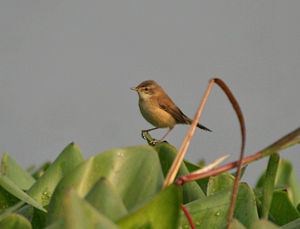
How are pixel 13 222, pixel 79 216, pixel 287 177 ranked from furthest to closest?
pixel 287 177 → pixel 13 222 → pixel 79 216

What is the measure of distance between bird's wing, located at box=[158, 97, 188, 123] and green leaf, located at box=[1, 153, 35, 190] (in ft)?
12.3

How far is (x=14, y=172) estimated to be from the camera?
191 centimetres

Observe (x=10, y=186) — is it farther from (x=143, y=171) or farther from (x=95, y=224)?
(x=95, y=224)

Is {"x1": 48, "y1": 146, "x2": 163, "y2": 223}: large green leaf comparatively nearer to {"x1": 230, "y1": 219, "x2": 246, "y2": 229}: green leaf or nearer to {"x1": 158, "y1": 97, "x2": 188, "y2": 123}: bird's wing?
{"x1": 230, "y1": 219, "x2": 246, "y2": 229}: green leaf

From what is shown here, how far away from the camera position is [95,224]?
80cm

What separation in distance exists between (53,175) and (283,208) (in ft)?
2.59

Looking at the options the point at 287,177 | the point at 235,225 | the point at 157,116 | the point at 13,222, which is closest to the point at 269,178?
the point at 235,225

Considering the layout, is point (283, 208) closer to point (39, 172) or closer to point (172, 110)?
point (39, 172)

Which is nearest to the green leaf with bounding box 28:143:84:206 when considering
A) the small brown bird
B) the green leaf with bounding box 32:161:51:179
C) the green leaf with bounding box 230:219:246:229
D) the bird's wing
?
the green leaf with bounding box 230:219:246:229

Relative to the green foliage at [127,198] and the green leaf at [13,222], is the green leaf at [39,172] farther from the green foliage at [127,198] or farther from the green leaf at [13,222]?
the green leaf at [13,222]

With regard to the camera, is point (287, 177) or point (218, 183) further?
point (287, 177)

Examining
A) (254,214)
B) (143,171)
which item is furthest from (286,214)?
(143,171)

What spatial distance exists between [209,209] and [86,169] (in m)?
0.35

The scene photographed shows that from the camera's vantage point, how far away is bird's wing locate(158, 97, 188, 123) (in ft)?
18.7
